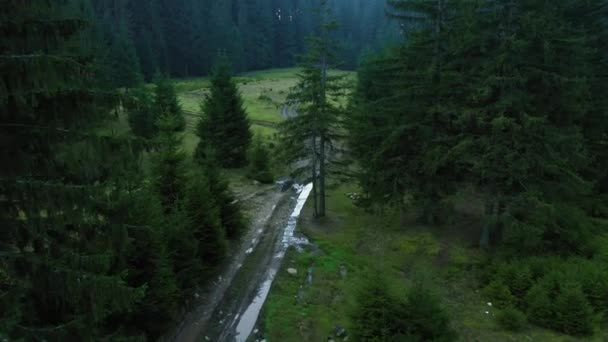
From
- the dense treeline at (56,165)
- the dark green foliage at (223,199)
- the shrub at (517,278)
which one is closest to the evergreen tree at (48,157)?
the dense treeline at (56,165)

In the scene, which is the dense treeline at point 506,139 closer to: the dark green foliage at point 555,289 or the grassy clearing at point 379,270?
the dark green foliage at point 555,289

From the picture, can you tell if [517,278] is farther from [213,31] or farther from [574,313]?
[213,31]

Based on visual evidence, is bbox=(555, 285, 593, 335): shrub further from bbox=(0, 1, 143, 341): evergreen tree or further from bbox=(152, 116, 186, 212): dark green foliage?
bbox=(152, 116, 186, 212): dark green foliage

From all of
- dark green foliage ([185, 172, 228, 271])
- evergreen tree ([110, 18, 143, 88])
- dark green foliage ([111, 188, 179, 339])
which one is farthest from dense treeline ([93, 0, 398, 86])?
dark green foliage ([111, 188, 179, 339])

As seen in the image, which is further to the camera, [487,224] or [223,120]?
[223,120]

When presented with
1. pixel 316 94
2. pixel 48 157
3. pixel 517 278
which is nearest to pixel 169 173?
pixel 316 94

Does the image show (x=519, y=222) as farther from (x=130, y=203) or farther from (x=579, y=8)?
(x=130, y=203)
